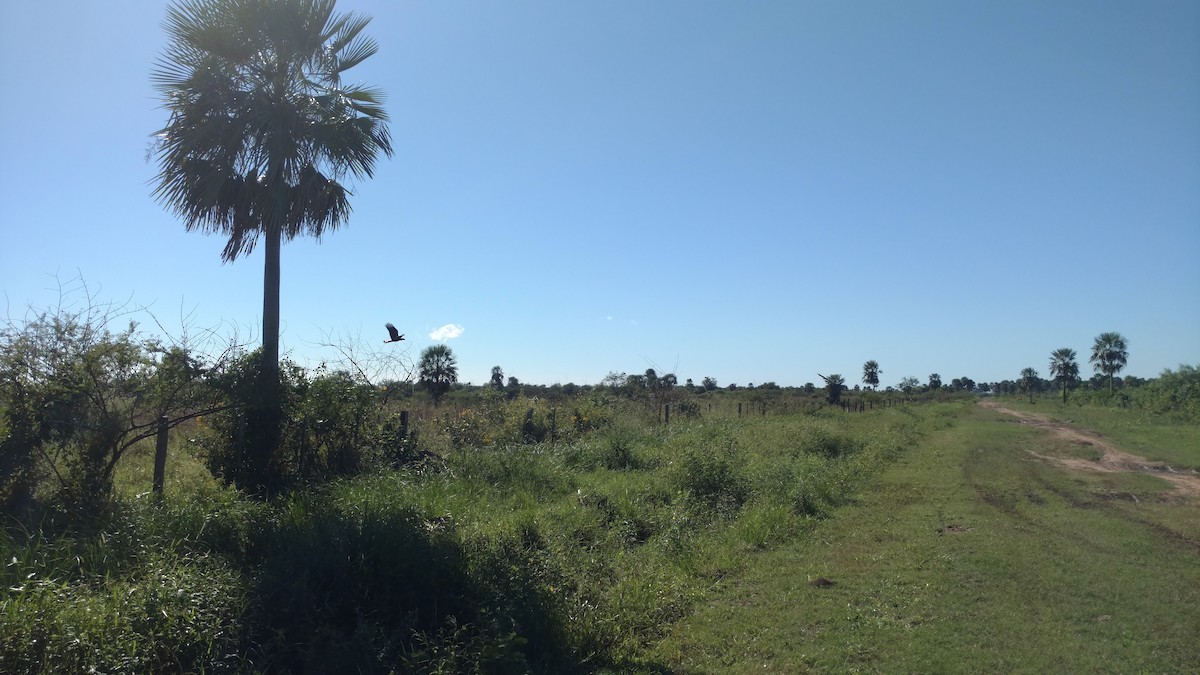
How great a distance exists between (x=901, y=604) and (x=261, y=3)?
414 inches

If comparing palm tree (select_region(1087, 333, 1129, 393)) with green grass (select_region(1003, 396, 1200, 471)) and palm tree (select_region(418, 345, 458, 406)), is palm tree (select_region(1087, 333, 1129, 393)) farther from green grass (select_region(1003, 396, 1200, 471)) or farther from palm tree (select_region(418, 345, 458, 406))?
palm tree (select_region(418, 345, 458, 406))

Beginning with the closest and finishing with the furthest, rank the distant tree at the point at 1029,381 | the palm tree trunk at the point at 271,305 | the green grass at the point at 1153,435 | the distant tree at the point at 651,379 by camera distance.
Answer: the palm tree trunk at the point at 271,305
the green grass at the point at 1153,435
the distant tree at the point at 651,379
the distant tree at the point at 1029,381

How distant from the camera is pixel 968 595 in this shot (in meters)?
6.38

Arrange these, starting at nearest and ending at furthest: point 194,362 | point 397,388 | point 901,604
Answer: point 901,604 → point 194,362 → point 397,388

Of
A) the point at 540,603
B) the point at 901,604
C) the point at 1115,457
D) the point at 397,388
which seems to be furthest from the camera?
the point at 1115,457

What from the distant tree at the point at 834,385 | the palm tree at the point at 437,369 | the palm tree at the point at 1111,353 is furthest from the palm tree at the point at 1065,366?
the palm tree at the point at 437,369

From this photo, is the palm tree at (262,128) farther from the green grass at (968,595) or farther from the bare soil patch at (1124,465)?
the bare soil patch at (1124,465)

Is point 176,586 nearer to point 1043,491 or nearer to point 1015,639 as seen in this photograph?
point 1015,639

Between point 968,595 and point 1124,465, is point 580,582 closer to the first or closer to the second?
point 968,595

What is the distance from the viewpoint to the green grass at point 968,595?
509 centimetres

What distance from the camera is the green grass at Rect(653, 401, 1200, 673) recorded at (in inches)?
201

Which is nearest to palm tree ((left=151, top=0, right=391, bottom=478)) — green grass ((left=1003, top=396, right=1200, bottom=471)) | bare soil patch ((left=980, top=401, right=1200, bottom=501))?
bare soil patch ((left=980, top=401, right=1200, bottom=501))

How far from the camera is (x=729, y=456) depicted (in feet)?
46.1

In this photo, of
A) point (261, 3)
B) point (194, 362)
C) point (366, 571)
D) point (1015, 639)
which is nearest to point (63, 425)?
point (194, 362)
